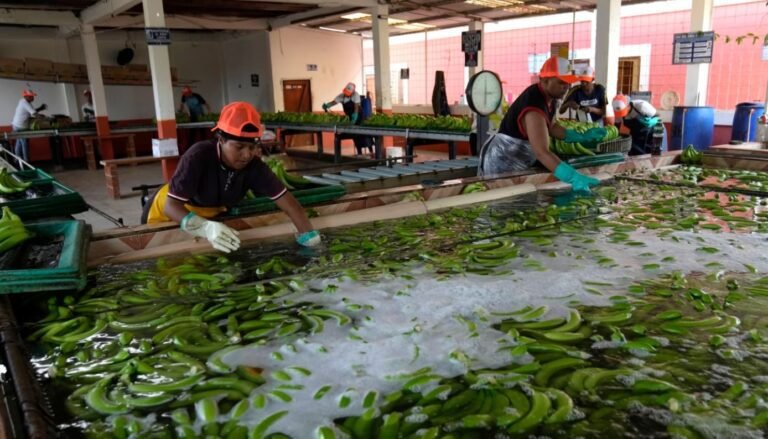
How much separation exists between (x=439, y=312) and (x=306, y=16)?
15113 mm

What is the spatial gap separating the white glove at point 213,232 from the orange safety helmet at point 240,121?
1.75ft

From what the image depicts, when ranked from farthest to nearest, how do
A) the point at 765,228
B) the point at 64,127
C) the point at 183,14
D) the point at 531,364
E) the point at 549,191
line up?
the point at 183,14 < the point at 64,127 < the point at 549,191 < the point at 765,228 < the point at 531,364

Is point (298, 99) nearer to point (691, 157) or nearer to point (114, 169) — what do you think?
point (114, 169)

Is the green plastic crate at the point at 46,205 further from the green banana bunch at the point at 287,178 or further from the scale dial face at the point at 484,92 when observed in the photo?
the scale dial face at the point at 484,92

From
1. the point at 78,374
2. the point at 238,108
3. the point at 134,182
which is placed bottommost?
the point at 134,182

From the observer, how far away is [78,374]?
1.96 metres

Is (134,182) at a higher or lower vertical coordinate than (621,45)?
lower

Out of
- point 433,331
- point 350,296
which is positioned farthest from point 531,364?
point 350,296

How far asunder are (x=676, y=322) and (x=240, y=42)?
19414 millimetres

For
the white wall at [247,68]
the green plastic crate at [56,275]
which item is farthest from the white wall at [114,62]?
the green plastic crate at [56,275]

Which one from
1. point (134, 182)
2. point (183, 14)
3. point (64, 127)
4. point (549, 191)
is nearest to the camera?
point (549, 191)

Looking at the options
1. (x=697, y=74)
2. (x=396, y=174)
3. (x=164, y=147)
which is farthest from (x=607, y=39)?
(x=164, y=147)

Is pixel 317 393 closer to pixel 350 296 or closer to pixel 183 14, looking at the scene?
pixel 350 296

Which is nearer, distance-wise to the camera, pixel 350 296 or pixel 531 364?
pixel 531 364
